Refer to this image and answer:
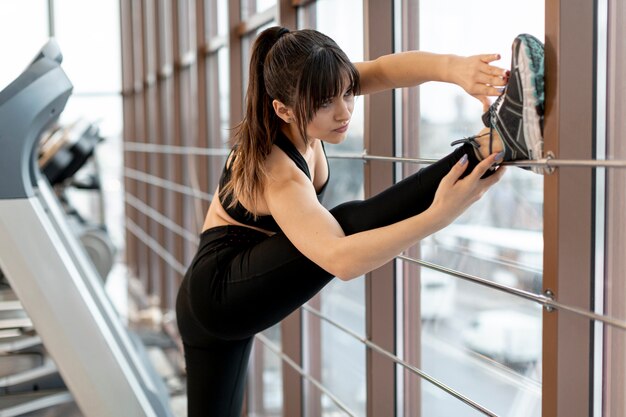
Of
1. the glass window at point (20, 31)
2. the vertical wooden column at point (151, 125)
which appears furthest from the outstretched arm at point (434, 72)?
the glass window at point (20, 31)

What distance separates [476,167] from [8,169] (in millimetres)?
1213

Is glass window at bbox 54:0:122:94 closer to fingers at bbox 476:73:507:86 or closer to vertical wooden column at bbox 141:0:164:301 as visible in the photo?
vertical wooden column at bbox 141:0:164:301

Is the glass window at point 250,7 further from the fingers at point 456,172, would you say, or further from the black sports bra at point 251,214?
the fingers at point 456,172

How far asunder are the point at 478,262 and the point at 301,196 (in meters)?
0.48

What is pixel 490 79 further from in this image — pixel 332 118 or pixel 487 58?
pixel 332 118

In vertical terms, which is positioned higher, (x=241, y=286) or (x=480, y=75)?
(x=480, y=75)

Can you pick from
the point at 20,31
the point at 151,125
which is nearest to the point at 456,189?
the point at 151,125

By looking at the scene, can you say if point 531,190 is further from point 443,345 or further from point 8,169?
point 8,169

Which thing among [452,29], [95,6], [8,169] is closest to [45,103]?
[8,169]

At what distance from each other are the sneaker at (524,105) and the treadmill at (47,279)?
3.78 ft

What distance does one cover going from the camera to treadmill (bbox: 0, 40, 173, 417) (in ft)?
6.17

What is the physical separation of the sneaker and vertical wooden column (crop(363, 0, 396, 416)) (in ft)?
2.30

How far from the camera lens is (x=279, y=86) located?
4.83 feet

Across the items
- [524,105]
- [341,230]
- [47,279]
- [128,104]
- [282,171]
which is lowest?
[47,279]
